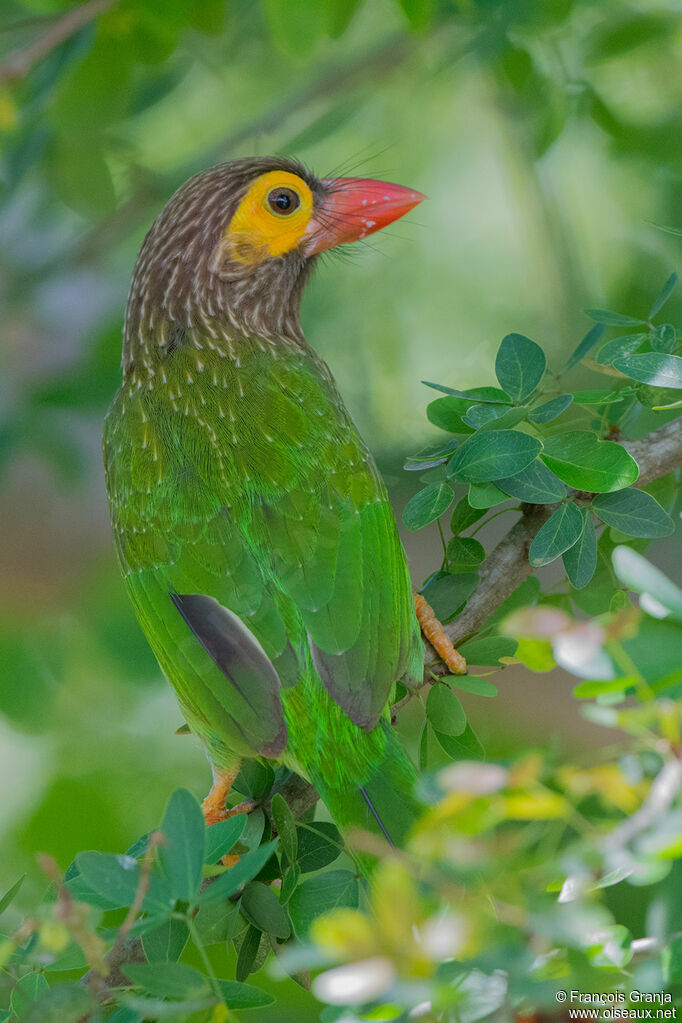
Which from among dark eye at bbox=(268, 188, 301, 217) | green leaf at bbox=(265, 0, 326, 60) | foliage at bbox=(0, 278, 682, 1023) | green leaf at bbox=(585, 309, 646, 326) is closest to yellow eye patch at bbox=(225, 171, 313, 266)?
dark eye at bbox=(268, 188, 301, 217)

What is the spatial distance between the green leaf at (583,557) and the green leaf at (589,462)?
0.06 meters

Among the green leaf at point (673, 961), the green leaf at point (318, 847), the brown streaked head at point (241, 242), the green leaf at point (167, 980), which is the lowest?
the green leaf at point (318, 847)

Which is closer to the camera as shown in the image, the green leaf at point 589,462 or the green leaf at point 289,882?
the green leaf at point 289,882

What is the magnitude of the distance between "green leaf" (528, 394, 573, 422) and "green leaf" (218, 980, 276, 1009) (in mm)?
1016

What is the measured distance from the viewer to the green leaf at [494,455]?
1.67 m

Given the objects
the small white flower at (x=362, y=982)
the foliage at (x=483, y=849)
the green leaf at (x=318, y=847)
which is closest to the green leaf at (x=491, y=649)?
the foliage at (x=483, y=849)

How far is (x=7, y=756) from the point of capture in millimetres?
3660

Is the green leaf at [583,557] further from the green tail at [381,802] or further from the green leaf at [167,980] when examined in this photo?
the green leaf at [167,980]

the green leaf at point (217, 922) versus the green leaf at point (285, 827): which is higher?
the green leaf at point (285, 827)

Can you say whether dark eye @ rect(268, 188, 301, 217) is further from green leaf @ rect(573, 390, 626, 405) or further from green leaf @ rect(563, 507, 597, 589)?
green leaf @ rect(563, 507, 597, 589)

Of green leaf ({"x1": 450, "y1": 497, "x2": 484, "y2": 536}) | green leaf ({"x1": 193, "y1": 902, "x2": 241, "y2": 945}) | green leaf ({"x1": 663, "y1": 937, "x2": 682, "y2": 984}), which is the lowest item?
green leaf ({"x1": 193, "y1": 902, "x2": 241, "y2": 945})

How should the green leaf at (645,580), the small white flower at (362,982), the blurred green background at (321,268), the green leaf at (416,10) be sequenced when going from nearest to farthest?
1. the small white flower at (362,982)
2. the green leaf at (645,580)
3. the green leaf at (416,10)
4. the blurred green background at (321,268)

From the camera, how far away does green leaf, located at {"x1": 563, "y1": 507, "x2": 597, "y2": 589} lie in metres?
1.69

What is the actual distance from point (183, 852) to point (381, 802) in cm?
45
